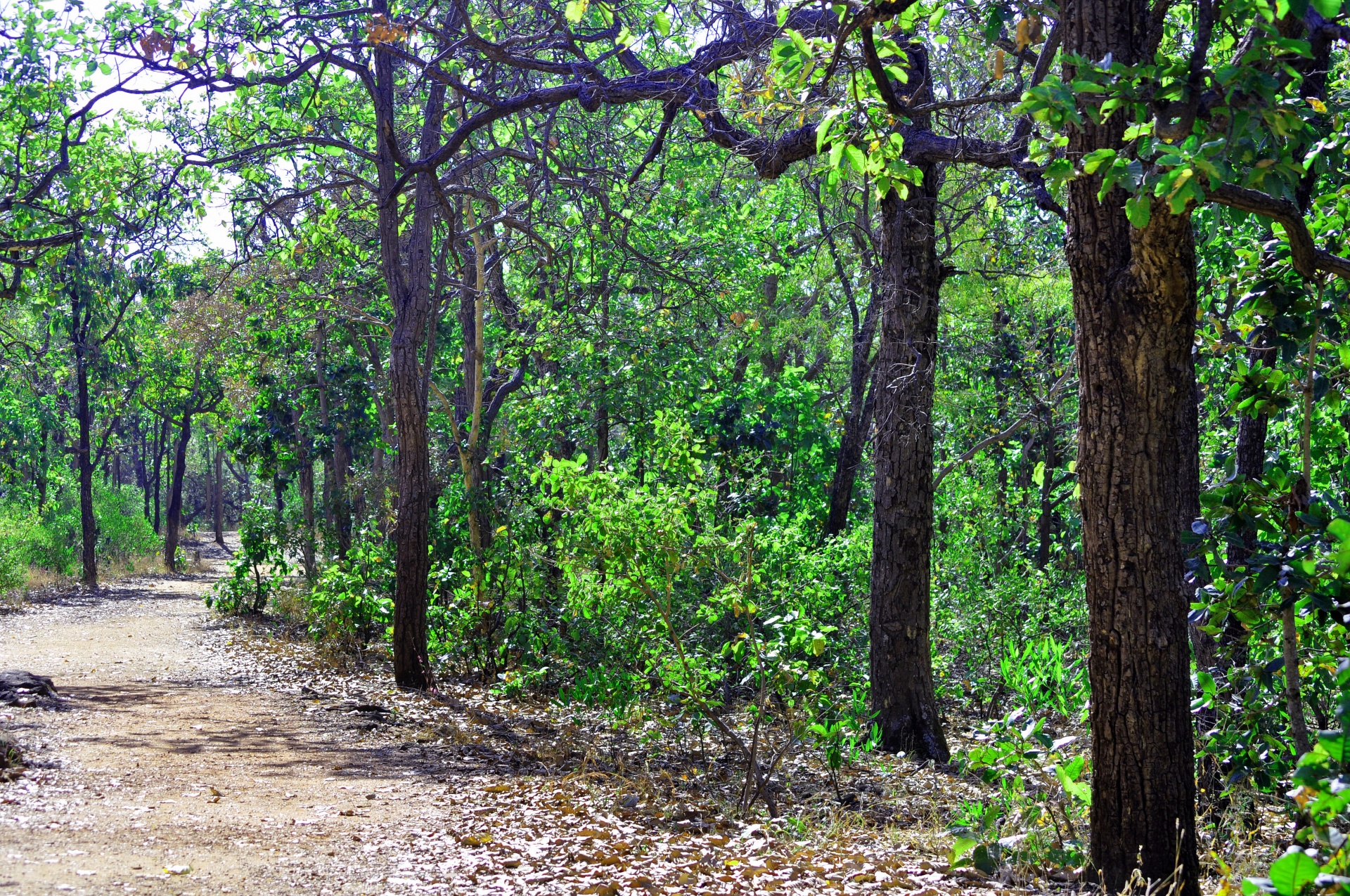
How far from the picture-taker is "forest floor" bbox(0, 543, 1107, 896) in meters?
4.64

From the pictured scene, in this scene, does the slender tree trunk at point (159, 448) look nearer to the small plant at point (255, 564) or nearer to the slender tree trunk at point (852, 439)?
the small plant at point (255, 564)

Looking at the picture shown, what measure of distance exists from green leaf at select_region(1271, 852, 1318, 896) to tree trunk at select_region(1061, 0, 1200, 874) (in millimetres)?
2002

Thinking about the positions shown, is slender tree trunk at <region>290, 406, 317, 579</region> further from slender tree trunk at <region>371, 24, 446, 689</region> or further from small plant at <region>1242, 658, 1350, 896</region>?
small plant at <region>1242, 658, 1350, 896</region>

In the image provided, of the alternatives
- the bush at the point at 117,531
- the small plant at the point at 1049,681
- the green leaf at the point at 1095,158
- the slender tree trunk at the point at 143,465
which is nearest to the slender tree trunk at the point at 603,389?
the small plant at the point at 1049,681

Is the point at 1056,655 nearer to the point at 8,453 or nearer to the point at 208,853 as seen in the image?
the point at 208,853

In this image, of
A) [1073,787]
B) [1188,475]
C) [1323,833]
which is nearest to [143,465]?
[1073,787]

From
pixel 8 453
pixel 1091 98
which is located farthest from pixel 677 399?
pixel 8 453

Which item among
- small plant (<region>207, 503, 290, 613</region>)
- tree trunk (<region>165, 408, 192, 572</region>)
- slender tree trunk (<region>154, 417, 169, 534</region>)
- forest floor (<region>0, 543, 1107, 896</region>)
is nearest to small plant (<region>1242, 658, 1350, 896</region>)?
forest floor (<region>0, 543, 1107, 896</region>)

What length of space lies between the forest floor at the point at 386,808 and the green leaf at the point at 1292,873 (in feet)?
8.01

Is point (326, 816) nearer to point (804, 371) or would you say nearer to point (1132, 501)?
point (1132, 501)

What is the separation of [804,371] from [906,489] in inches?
517

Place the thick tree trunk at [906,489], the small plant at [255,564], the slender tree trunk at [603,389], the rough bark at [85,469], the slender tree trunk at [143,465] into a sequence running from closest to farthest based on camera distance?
the thick tree trunk at [906,489] < the slender tree trunk at [603,389] < the small plant at [255,564] < the rough bark at [85,469] < the slender tree trunk at [143,465]

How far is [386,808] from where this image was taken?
6168mm

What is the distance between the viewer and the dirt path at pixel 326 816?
182 inches
